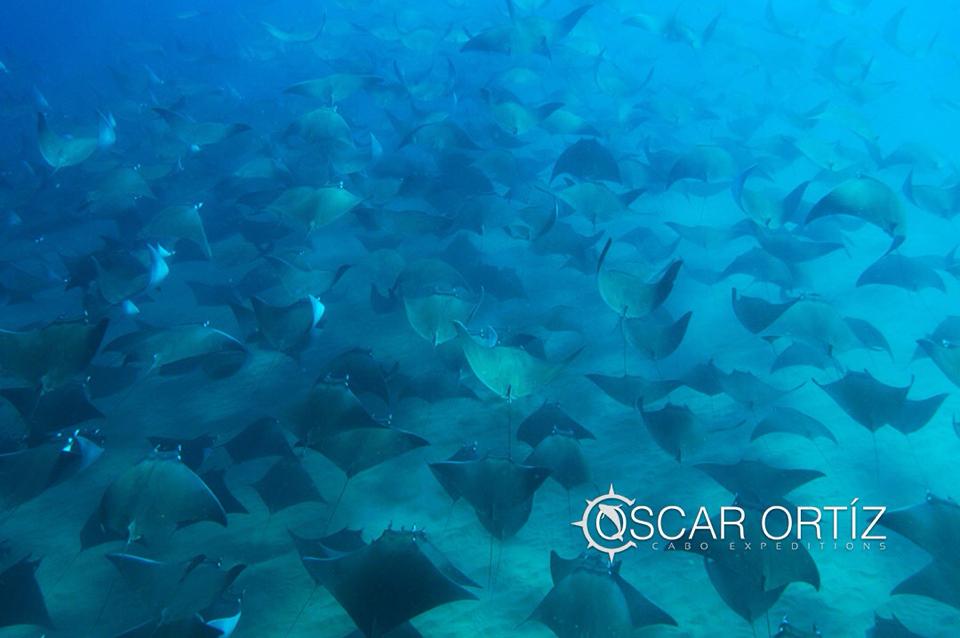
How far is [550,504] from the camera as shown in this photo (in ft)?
13.8

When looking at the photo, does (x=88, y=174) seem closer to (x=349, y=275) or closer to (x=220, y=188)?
(x=220, y=188)

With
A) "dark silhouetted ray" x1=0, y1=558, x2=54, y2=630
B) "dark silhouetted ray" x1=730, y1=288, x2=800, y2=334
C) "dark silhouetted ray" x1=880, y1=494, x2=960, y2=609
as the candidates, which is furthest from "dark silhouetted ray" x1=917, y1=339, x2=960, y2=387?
"dark silhouetted ray" x1=0, y1=558, x2=54, y2=630

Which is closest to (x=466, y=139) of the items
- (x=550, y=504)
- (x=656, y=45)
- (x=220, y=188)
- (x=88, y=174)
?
(x=220, y=188)

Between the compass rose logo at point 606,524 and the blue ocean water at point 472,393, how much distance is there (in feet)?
0.08

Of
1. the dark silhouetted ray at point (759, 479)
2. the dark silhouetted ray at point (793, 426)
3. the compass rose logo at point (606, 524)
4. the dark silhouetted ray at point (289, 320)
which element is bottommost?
the compass rose logo at point (606, 524)

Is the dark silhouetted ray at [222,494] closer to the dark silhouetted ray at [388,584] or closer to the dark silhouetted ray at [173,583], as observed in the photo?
the dark silhouetted ray at [173,583]

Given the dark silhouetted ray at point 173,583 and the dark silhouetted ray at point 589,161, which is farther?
the dark silhouetted ray at point 589,161

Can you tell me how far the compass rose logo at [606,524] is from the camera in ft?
12.8

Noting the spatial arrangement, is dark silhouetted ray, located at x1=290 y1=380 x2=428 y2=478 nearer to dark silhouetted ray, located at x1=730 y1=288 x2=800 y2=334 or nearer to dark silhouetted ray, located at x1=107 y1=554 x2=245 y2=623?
dark silhouetted ray, located at x1=107 y1=554 x2=245 y2=623

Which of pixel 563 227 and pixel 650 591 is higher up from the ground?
pixel 563 227

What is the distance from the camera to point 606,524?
403cm

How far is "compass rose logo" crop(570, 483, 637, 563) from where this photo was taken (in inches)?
153

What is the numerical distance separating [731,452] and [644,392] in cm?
117

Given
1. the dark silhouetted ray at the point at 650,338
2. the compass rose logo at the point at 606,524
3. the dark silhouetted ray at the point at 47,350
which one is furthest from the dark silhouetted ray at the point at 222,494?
the dark silhouetted ray at the point at 650,338
